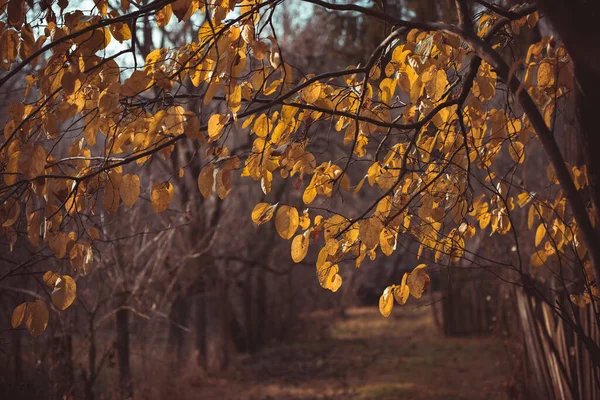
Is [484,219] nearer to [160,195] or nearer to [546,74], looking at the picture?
[546,74]

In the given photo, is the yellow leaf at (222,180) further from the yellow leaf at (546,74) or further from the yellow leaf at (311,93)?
the yellow leaf at (546,74)

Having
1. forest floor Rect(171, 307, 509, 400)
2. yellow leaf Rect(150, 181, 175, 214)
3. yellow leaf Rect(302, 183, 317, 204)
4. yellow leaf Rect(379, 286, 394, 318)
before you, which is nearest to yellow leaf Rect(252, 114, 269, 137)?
yellow leaf Rect(302, 183, 317, 204)

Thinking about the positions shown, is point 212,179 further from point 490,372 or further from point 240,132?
point 240,132

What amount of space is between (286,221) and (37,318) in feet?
2.88

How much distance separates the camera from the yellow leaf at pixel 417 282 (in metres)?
2.51

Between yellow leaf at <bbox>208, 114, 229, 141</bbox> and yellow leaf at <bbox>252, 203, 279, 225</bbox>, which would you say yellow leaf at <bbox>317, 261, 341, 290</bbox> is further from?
yellow leaf at <bbox>208, 114, 229, 141</bbox>

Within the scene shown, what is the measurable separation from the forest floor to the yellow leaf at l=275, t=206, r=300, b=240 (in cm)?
443

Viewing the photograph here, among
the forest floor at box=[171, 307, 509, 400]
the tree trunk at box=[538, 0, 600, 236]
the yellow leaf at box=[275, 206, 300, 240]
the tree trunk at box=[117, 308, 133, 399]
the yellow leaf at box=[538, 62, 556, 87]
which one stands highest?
the yellow leaf at box=[538, 62, 556, 87]

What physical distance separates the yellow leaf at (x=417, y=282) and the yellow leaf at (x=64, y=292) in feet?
3.88

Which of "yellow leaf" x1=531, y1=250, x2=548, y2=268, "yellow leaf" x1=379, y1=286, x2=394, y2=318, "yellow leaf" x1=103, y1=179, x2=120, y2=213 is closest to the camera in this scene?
"yellow leaf" x1=103, y1=179, x2=120, y2=213

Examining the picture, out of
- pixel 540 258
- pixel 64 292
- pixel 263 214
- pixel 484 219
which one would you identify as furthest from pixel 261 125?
pixel 540 258

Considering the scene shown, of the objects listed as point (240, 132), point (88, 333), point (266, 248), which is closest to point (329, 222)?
point (88, 333)

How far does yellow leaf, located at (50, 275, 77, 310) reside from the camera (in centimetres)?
219

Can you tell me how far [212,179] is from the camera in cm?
220
